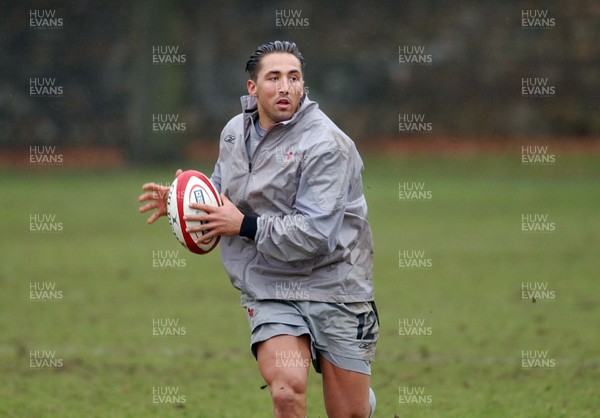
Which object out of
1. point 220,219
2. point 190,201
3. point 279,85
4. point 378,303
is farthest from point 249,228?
point 378,303

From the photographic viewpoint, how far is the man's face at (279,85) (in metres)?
5.75

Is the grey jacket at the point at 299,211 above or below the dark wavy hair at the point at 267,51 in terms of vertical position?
below

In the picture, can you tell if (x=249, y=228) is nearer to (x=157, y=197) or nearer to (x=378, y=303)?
(x=157, y=197)

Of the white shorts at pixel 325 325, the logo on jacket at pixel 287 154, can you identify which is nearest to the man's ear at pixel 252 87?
the logo on jacket at pixel 287 154

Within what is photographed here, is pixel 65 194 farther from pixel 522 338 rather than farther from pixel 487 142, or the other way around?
pixel 522 338

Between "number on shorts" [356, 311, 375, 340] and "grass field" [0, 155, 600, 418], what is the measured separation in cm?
148

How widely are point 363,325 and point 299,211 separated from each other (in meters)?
0.72

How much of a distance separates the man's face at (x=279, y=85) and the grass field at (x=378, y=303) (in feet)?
7.98

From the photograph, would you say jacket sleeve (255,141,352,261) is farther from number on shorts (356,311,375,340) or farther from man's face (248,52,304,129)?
number on shorts (356,311,375,340)

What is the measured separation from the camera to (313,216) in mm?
5555

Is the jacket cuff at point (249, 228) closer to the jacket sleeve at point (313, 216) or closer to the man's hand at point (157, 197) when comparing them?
the jacket sleeve at point (313, 216)

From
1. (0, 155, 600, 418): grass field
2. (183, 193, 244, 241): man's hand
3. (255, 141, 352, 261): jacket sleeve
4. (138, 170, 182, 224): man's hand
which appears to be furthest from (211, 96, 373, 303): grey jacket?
(0, 155, 600, 418): grass field

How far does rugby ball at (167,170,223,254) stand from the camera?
5801mm

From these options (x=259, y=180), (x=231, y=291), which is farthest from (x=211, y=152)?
(x=259, y=180)
